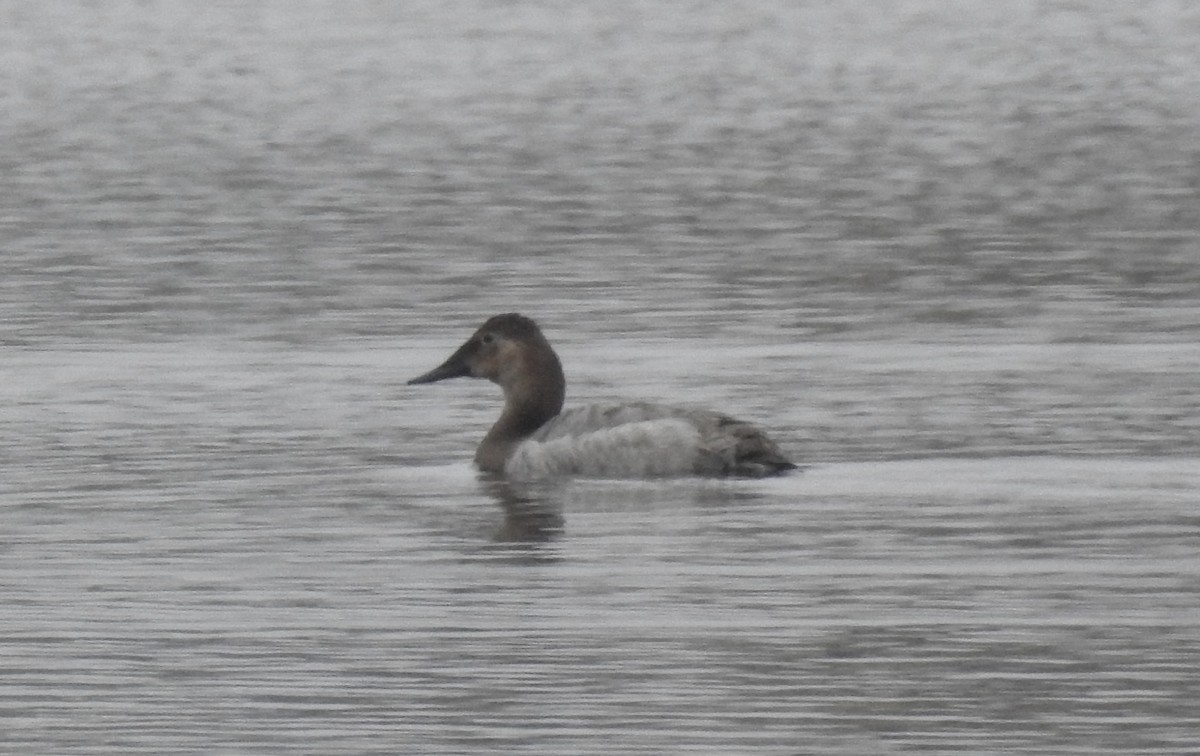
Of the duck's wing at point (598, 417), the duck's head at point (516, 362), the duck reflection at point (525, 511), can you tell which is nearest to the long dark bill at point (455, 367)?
the duck's head at point (516, 362)

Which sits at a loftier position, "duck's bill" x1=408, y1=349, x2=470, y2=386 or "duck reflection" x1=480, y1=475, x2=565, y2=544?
"duck's bill" x1=408, y1=349, x2=470, y2=386

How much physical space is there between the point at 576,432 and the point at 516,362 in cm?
95

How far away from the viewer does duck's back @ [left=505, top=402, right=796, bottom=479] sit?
14.3 metres

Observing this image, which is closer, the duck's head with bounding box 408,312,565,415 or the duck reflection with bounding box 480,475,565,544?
the duck reflection with bounding box 480,475,565,544

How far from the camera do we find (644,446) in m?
14.6

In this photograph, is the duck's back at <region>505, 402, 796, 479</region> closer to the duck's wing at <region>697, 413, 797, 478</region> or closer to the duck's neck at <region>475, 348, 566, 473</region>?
the duck's wing at <region>697, 413, 797, 478</region>

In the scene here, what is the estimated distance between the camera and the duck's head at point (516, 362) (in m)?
15.7

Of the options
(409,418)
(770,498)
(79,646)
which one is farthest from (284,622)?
(409,418)

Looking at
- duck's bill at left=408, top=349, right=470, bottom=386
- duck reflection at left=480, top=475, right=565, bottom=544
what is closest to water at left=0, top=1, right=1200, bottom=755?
duck reflection at left=480, top=475, right=565, bottom=544

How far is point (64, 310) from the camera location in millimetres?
20797

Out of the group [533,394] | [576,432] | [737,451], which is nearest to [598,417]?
[576,432]

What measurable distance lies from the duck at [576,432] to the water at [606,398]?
15cm

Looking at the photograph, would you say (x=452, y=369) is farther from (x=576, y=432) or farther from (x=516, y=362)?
(x=576, y=432)

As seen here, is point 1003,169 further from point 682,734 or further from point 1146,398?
point 682,734
